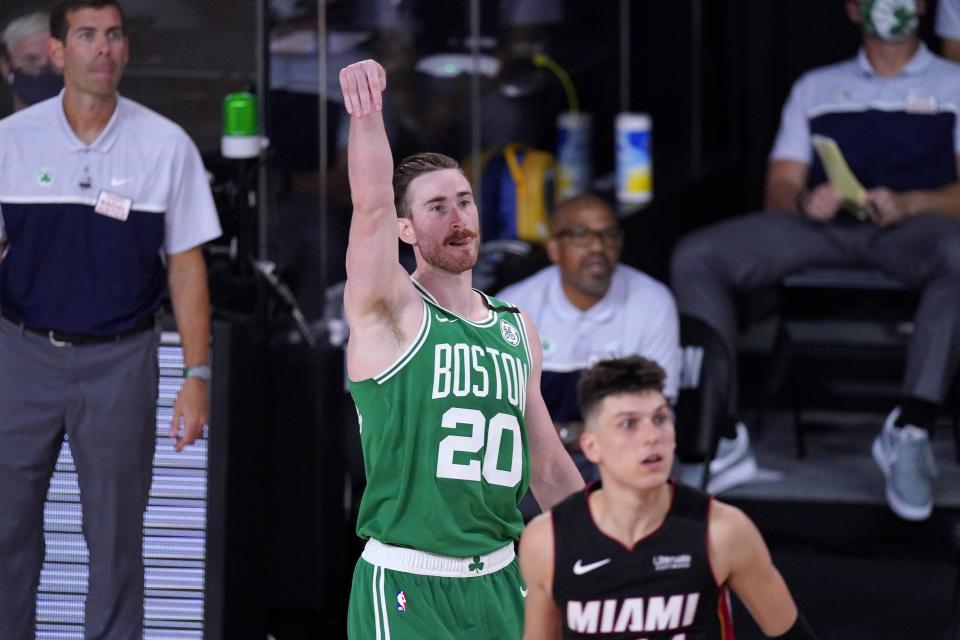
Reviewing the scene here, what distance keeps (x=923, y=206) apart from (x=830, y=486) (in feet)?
3.56

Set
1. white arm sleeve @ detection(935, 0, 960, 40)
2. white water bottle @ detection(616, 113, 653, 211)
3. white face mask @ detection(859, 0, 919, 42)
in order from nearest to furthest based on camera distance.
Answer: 1. white face mask @ detection(859, 0, 919, 42)
2. white arm sleeve @ detection(935, 0, 960, 40)
3. white water bottle @ detection(616, 113, 653, 211)

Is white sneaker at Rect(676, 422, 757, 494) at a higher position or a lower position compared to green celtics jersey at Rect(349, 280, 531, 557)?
lower

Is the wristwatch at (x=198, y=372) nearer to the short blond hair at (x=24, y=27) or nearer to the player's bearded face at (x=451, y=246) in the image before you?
the short blond hair at (x=24, y=27)

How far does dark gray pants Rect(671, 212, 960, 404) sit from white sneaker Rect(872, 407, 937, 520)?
150mm

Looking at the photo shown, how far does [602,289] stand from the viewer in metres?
5.43

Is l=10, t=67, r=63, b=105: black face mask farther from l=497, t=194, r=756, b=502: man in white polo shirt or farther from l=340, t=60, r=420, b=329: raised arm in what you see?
l=497, t=194, r=756, b=502: man in white polo shirt

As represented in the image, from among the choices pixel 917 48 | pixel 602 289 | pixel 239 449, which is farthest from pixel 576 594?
pixel 917 48

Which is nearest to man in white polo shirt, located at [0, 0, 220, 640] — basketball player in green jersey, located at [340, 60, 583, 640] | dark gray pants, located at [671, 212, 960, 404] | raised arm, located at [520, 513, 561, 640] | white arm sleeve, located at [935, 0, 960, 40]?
basketball player in green jersey, located at [340, 60, 583, 640]

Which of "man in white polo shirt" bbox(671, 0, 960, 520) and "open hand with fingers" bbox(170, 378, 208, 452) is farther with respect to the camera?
"man in white polo shirt" bbox(671, 0, 960, 520)

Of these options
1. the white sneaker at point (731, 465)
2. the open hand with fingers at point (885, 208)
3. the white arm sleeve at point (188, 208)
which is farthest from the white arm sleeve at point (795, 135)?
the white arm sleeve at point (188, 208)

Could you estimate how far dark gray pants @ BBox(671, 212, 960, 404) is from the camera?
594 cm

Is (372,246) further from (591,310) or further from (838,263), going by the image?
(838,263)

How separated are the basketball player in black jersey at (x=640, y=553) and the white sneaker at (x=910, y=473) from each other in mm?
3140

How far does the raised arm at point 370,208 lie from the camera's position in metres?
2.91
